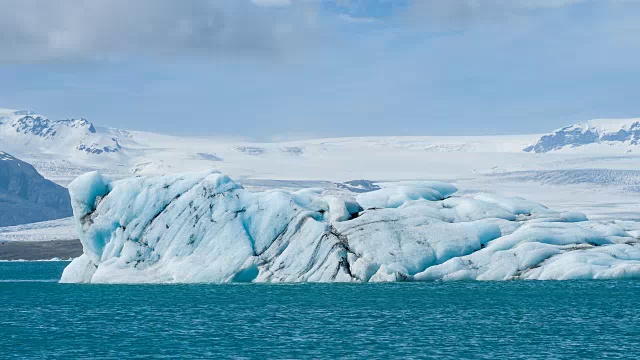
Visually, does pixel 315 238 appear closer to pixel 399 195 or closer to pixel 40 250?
pixel 399 195

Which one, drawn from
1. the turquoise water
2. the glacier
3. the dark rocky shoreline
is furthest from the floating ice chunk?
the dark rocky shoreline

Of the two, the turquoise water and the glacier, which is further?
the glacier

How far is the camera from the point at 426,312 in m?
40.7

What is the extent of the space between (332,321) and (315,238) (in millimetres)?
13188

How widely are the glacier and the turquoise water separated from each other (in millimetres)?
1079

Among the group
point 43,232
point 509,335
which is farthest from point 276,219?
point 43,232

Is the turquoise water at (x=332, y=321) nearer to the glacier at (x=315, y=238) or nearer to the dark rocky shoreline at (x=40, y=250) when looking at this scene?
the glacier at (x=315, y=238)

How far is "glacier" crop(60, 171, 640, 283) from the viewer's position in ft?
166

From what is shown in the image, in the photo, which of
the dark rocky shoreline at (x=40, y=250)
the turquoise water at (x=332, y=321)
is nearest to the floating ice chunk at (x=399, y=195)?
the turquoise water at (x=332, y=321)

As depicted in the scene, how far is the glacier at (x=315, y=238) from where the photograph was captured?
50656mm

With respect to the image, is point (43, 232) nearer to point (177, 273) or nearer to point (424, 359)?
point (177, 273)

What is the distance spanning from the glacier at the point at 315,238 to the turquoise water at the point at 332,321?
1079 mm

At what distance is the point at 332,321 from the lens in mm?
38219

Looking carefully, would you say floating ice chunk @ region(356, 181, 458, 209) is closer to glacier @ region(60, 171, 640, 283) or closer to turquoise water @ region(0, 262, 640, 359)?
glacier @ region(60, 171, 640, 283)
